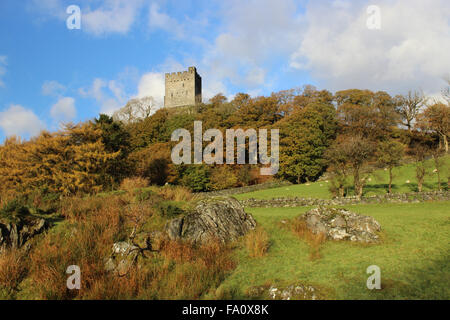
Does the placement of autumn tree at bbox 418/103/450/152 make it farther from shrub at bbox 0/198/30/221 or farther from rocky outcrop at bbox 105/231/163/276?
shrub at bbox 0/198/30/221

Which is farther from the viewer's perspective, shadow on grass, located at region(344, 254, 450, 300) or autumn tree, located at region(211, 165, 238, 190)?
autumn tree, located at region(211, 165, 238, 190)

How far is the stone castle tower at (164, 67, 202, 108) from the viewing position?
222ft

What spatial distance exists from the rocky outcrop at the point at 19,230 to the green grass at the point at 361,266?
608cm

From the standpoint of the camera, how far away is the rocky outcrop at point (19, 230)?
23.3 ft

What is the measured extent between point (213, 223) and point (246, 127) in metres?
33.3

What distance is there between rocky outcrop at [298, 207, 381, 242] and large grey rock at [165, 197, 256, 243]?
2306mm

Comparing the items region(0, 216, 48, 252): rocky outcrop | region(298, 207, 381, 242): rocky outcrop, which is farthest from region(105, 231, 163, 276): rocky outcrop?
region(298, 207, 381, 242): rocky outcrop

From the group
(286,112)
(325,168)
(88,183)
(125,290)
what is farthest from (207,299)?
(286,112)

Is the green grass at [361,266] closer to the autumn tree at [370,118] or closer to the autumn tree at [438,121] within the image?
the autumn tree at [370,118]

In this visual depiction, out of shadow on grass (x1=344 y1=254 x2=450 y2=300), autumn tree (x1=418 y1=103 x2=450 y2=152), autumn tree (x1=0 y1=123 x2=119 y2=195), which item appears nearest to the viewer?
shadow on grass (x1=344 y1=254 x2=450 y2=300)

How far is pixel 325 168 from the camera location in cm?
3828

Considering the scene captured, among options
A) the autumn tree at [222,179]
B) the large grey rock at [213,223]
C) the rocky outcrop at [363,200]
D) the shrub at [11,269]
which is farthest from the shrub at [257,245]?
the autumn tree at [222,179]

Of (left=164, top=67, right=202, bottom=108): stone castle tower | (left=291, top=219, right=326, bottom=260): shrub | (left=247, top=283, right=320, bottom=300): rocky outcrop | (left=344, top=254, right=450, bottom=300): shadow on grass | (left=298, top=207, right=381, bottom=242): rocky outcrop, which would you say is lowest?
(left=247, top=283, right=320, bottom=300): rocky outcrop

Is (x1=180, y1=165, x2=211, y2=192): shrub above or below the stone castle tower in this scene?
below
